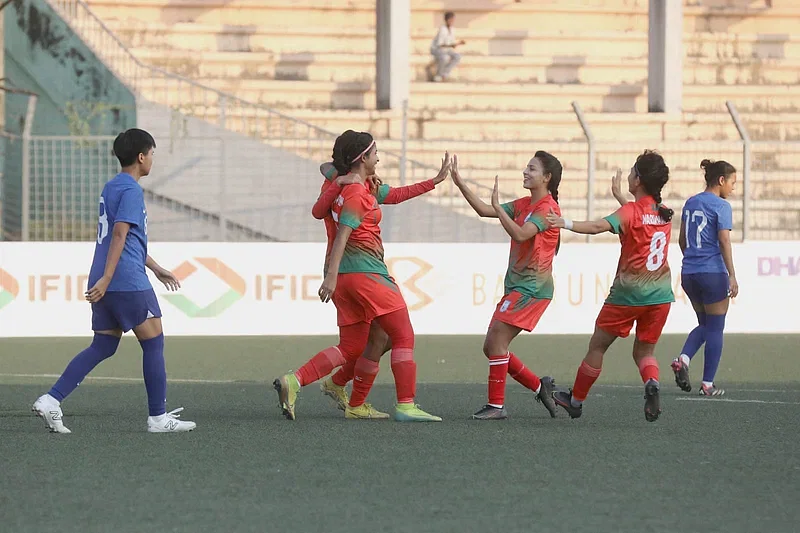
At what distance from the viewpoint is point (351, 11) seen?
1081 inches

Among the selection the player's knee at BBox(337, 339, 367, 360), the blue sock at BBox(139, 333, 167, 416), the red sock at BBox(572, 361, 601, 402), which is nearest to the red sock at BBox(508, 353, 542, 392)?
the red sock at BBox(572, 361, 601, 402)

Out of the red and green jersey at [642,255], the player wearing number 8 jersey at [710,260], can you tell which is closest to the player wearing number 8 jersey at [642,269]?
the red and green jersey at [642,255]

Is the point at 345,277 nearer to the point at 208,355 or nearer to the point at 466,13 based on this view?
the point at 208,355

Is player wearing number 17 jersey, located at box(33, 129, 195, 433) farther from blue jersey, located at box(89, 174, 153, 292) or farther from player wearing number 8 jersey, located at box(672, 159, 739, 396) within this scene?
player wearing number 8 jersey, located at box(672, 159, 739, 396)

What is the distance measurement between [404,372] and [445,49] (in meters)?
17.4

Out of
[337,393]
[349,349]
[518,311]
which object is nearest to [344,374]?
[337,393]

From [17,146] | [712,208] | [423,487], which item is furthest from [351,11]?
[423,487]

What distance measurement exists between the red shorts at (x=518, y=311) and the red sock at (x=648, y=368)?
2.14ft

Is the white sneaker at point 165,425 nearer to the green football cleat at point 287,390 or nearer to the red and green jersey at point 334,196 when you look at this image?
the green football cleat at point 287,390

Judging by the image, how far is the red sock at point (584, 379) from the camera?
28.7 feet

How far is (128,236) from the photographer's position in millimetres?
8000

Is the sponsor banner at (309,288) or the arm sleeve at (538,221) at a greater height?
the arm sleeve at (538,221)

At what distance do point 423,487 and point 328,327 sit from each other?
10713 mm

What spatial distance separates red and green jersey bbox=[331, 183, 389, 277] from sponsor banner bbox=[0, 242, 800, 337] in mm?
8085
